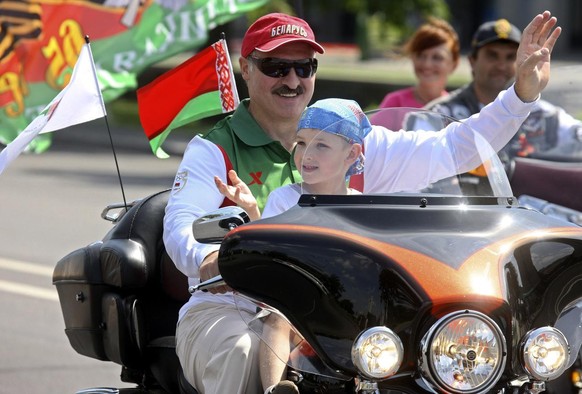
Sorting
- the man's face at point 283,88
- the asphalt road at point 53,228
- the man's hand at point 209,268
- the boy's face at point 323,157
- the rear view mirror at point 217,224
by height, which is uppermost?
the man's face at point 283,88

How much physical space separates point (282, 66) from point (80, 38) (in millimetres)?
4782

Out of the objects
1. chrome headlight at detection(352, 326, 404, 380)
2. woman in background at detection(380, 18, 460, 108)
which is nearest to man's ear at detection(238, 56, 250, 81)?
chrome headlight at detection(352, 326, 404, 380)

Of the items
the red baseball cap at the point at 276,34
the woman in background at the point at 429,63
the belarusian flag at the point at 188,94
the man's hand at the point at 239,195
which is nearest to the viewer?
the man's hand at the point at 239,195

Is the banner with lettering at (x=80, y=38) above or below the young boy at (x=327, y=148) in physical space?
above

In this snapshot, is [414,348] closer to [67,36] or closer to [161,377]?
[161,377]

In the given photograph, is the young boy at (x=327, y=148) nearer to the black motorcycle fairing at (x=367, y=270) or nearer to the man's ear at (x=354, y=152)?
the man's ear at (x=354, y=152)

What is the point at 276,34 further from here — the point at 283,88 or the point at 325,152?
the point at 325,152

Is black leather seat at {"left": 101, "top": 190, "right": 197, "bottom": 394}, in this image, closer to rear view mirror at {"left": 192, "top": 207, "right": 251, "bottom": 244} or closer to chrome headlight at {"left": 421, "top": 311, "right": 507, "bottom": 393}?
rear view mirror at {"left": 192, "top": 207, "right": 251, "bottom": 244}

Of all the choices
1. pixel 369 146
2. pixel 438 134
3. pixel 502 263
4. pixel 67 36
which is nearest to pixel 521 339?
pixel 502 263

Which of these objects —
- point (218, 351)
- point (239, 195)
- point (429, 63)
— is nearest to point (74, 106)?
point (239, 195)

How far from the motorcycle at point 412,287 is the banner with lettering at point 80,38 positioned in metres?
5.06

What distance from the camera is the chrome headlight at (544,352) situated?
10.4 ft

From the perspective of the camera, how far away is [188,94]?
5195 mm

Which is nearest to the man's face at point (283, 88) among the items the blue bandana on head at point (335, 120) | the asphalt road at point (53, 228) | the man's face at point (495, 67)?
the blue bandana on head at point (335, 120)
